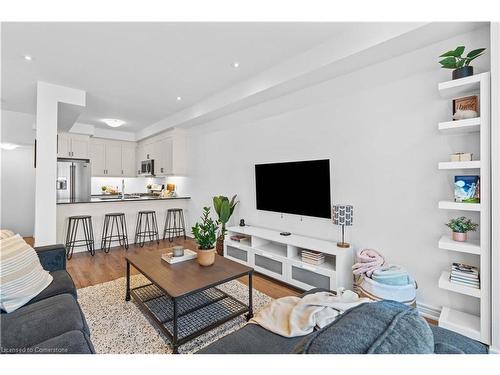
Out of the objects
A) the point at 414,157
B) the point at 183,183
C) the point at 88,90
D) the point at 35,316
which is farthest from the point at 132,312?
the point at 183,183

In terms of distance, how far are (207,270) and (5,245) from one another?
144 centimetres

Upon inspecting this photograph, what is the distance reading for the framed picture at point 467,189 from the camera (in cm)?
189

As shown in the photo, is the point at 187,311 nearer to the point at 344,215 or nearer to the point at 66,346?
the point at 66,346

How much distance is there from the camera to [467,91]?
6.52 ft

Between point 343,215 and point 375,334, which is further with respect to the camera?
point 343,215

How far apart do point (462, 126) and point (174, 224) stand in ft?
16.9

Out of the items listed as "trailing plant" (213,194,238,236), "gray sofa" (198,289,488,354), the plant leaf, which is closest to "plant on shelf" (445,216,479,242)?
the plant leaf

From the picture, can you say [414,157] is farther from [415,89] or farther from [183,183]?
[183,183]

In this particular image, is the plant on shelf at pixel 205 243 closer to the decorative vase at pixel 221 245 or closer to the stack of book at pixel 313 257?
the stack of book at pixel 313 257

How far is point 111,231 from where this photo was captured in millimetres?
4746

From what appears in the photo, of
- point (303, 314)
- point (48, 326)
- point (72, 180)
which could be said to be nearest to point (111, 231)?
point (72, 180)

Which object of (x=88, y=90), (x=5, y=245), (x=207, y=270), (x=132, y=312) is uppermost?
(x=88, y=90)

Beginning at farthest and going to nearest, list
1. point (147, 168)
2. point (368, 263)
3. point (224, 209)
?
1. point (147, 168)
2. point (224, 209)
3. point (368, 263)

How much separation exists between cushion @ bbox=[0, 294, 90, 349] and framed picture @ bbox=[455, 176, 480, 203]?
2726 millimetres
